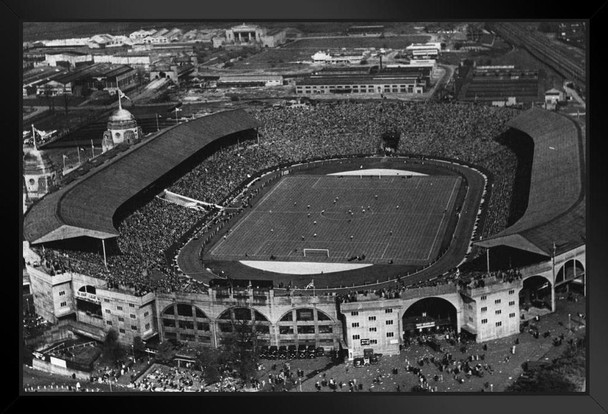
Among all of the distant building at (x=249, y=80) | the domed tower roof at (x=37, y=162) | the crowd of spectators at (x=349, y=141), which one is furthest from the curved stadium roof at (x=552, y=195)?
the domed tower roof at (x=37, y=162)

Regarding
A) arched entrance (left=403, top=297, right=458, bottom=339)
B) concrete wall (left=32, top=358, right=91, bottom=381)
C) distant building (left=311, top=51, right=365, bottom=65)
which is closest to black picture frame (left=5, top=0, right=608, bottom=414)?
concrete wall (left=32, top=358, right=91, bottom=381)

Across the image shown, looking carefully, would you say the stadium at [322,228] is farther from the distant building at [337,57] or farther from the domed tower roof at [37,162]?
the distant building at [337,57]

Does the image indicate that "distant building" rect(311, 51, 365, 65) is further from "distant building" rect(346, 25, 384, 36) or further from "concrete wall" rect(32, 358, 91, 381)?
"concrete wall" rect(32, 358, 91, 381)

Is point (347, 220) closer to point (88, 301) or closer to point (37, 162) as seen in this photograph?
point (37, 162)

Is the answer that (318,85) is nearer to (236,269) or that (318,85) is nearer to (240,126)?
(240,126)

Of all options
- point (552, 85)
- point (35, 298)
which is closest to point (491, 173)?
point (552, 85)

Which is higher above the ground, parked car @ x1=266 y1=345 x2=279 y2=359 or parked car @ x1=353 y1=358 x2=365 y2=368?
parked car @ x1=266 y1=345 x2=279 y2=359

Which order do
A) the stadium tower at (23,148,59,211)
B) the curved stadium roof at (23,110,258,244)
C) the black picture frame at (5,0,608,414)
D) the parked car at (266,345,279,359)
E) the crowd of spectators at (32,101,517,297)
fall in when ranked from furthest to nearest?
the crowd of spectators at (32,101,517,297) → the stadium tower at (23,148,59,211) → the curved stadium roof at (23,110,258,244) → the parked car at (266,345,279,359) → the black picture frame at (5,0,608,414)
